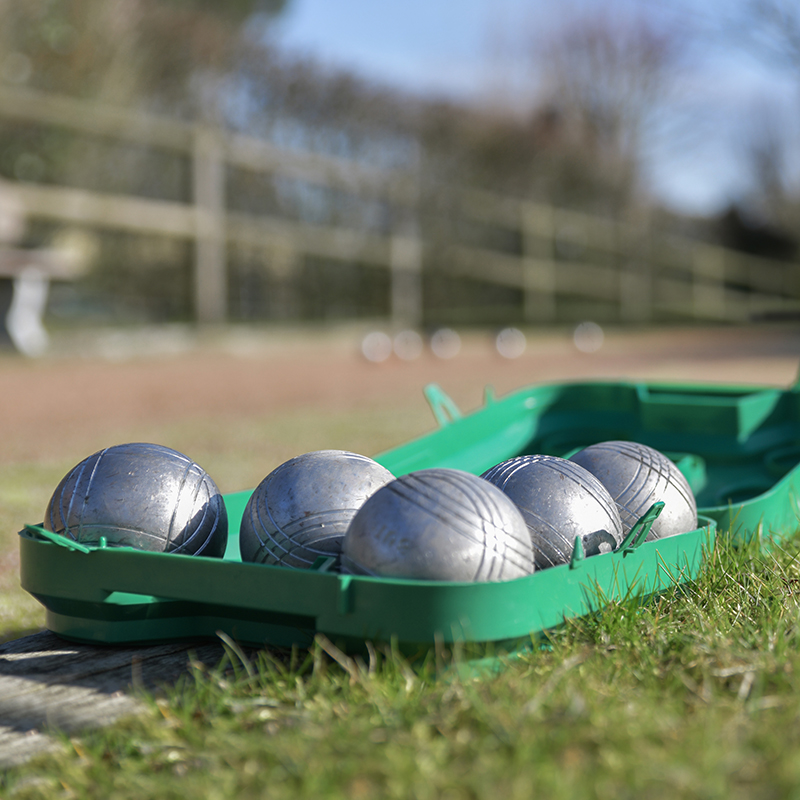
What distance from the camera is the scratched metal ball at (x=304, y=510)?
7.66ft

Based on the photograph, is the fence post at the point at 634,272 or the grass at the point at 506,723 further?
the fence post at the point at 634,272

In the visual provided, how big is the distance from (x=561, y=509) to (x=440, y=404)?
148cm

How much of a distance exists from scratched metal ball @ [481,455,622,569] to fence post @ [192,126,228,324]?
11.1 metres

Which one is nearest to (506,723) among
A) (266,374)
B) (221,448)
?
(221,448)

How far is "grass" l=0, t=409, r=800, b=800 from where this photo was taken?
154cm

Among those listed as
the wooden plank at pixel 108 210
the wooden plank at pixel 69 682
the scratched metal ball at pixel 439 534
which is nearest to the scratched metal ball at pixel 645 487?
the scratched metal ball at pixel 439 534

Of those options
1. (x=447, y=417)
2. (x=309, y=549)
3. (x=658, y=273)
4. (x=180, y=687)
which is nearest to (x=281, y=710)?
(x=180, y=687)

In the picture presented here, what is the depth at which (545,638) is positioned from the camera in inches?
85.6

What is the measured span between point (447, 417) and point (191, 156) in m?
9.91

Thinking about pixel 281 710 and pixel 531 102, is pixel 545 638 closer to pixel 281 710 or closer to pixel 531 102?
pixel 281 710

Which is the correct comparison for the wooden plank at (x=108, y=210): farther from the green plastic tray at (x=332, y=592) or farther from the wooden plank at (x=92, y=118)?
the green plastic tray at (x=332, y=592)

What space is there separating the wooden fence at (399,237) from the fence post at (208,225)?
1 centimetres

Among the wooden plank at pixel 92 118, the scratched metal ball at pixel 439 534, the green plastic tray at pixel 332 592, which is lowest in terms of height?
the green plastic tray at pixel 332 592

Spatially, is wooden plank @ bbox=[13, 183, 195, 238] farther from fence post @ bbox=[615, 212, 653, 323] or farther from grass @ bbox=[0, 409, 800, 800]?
fence post @ bbox=[615, 212, 653, 323]
